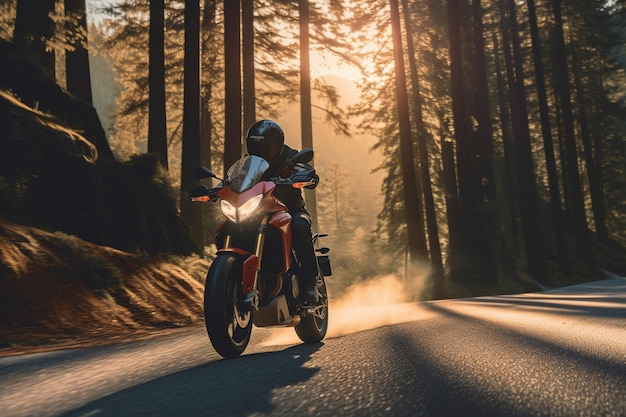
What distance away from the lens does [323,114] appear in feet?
104

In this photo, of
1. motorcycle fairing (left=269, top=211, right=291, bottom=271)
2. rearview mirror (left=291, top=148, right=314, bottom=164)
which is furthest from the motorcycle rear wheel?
rearview mirror (left=291, top=148, right=314, bottom=164)

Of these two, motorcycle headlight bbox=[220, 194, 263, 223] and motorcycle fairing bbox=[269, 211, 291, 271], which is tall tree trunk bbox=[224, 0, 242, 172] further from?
motorcycle headlight bbox=[220, 194, 263, 223]

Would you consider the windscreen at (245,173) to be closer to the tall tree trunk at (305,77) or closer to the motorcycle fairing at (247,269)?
the motorcycle fairing at (247,269)

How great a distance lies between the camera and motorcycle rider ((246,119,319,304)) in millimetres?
5589

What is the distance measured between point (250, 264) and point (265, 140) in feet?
4.91

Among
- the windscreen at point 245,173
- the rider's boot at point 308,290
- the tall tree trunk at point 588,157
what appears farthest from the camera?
the tall tree trunk at point 588,157

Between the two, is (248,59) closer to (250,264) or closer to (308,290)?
(308,290)

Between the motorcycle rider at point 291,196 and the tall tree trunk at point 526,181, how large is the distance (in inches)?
967

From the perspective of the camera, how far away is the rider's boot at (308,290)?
5.50 meters

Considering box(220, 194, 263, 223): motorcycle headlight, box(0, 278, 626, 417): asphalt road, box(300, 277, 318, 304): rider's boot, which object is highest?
box(220, 194, 263, 223): motorcycle headlight

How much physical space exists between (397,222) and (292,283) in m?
27.2

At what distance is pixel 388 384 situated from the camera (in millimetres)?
3211

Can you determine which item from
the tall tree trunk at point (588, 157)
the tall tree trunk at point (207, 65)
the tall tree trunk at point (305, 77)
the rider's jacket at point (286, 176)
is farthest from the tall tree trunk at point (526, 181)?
the rider's jacket at point (286, 176)

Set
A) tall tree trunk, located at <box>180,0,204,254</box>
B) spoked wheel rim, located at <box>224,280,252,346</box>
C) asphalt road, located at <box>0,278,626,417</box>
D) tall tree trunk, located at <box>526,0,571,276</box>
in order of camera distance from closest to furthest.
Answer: asphalt road, located at <box>0,278,626,417</box> < spoked wheel rim, located at <box>224,280,252,346</box> < tall tree trunk, located at <box>180,0,204,254</box> < tall tree trunk, located at <box>526,0,571,276</box>
